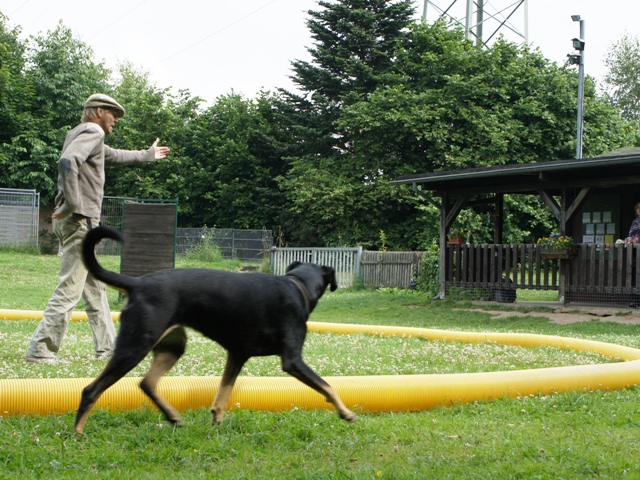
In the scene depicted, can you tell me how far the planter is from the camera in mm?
16469

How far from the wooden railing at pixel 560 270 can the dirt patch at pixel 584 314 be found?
55 centimetres

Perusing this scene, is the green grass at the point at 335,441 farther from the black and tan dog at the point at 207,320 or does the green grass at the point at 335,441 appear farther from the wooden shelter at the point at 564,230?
the wooden shelter at the point at 564,230

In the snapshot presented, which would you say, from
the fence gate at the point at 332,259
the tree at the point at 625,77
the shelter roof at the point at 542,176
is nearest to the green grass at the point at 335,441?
the shelter roof at the point at 542,176

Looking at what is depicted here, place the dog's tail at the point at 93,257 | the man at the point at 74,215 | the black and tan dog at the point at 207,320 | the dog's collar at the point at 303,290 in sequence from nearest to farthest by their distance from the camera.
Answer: the black and tan dog at the point at 207,320
the dog's tail at the point at 93,257
the dog's collar at the point at 303,290
the man at the point at 74,215

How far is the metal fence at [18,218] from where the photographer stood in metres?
31.5

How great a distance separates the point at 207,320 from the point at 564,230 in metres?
13.9

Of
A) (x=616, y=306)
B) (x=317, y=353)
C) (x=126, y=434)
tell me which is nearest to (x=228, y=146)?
(x=616, y=306)

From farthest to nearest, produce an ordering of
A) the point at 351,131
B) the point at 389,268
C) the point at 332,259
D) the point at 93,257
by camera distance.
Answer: the point at 351,131, the point at 332,259, the point at 389,268, the point at 93,257

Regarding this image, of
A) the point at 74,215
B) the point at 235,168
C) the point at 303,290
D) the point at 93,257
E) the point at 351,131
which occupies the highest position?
the point at 351,131

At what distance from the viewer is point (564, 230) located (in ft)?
55.7

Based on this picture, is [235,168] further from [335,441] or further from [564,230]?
[335,441]

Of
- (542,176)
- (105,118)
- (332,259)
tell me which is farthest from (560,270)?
(105,118)

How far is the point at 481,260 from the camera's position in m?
18.8

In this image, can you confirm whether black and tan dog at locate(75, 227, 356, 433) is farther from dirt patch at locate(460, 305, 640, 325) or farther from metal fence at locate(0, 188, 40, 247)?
metal fence at locate(0, 188, 40, 247)
